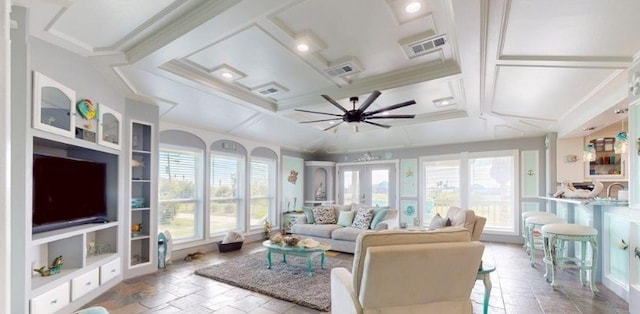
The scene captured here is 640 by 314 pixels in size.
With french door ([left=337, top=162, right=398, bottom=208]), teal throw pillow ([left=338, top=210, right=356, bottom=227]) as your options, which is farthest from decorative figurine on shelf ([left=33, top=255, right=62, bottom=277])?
french door ([left=337, top=162, right=398, bottom=208])

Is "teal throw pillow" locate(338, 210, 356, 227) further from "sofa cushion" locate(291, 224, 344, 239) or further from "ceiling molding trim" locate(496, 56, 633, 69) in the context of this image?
"ceiling molding trim" locate(496, 56, 633, 69)

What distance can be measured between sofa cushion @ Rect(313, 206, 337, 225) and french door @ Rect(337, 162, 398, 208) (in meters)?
2.13

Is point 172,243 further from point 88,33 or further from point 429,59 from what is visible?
point 429,59

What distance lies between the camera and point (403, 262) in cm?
218

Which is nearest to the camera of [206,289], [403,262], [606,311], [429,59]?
[403,262]

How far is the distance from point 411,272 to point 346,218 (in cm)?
410

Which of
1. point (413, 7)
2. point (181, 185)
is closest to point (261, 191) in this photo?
point (181, 185)

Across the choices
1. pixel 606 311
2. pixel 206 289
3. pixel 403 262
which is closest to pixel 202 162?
pixel 206 289

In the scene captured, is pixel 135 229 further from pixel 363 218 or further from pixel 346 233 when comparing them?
pixel 363 218

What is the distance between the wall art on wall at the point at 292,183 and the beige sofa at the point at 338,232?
166cm

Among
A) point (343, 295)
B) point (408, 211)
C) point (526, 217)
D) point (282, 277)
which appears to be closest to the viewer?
point (343, 295)

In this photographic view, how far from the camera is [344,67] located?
3.70 metres

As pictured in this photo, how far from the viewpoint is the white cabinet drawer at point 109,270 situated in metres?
3.64

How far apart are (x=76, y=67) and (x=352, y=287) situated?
11.5 ft
